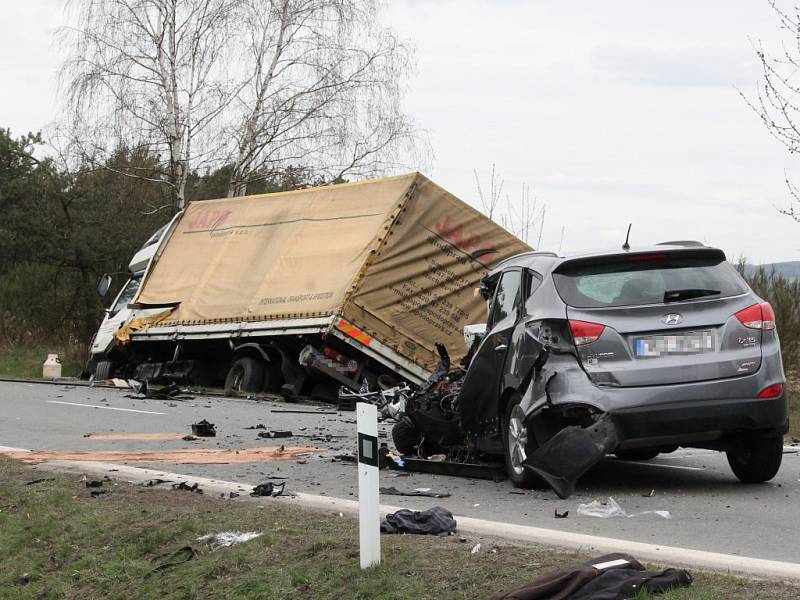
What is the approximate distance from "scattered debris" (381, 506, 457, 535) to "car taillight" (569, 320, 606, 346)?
1.83 meters

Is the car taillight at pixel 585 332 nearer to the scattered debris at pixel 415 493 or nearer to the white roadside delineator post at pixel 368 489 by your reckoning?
the scattered debris at pixel 415 493

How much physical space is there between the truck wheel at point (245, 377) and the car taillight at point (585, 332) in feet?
41.0

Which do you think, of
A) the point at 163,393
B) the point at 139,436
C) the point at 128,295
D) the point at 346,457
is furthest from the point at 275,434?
the point at 128,295

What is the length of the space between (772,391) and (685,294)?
2.82ft

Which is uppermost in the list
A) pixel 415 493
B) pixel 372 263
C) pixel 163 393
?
pixel 372 263

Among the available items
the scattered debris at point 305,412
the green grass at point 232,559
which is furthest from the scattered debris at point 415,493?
the scattered debris at point 305,412

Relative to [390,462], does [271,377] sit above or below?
above

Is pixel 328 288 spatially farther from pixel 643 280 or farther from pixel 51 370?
pixel 51 370

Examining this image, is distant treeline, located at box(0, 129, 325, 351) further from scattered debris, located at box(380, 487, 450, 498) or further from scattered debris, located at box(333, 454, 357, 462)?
scattered debris, located at box(380, 487, 450, 498)

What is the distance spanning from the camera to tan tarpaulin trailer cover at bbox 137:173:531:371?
18.1 m

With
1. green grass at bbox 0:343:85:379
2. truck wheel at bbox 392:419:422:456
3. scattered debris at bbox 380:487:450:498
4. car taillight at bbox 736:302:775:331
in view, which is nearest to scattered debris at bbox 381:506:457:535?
scattered debris at bbox 380:487:450:498

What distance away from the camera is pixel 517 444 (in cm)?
845

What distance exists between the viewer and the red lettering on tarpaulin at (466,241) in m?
18.7

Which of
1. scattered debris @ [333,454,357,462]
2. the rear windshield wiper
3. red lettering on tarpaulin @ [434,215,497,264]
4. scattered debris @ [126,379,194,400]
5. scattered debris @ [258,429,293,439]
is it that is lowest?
scattered debris @ [333,454,357,462]
